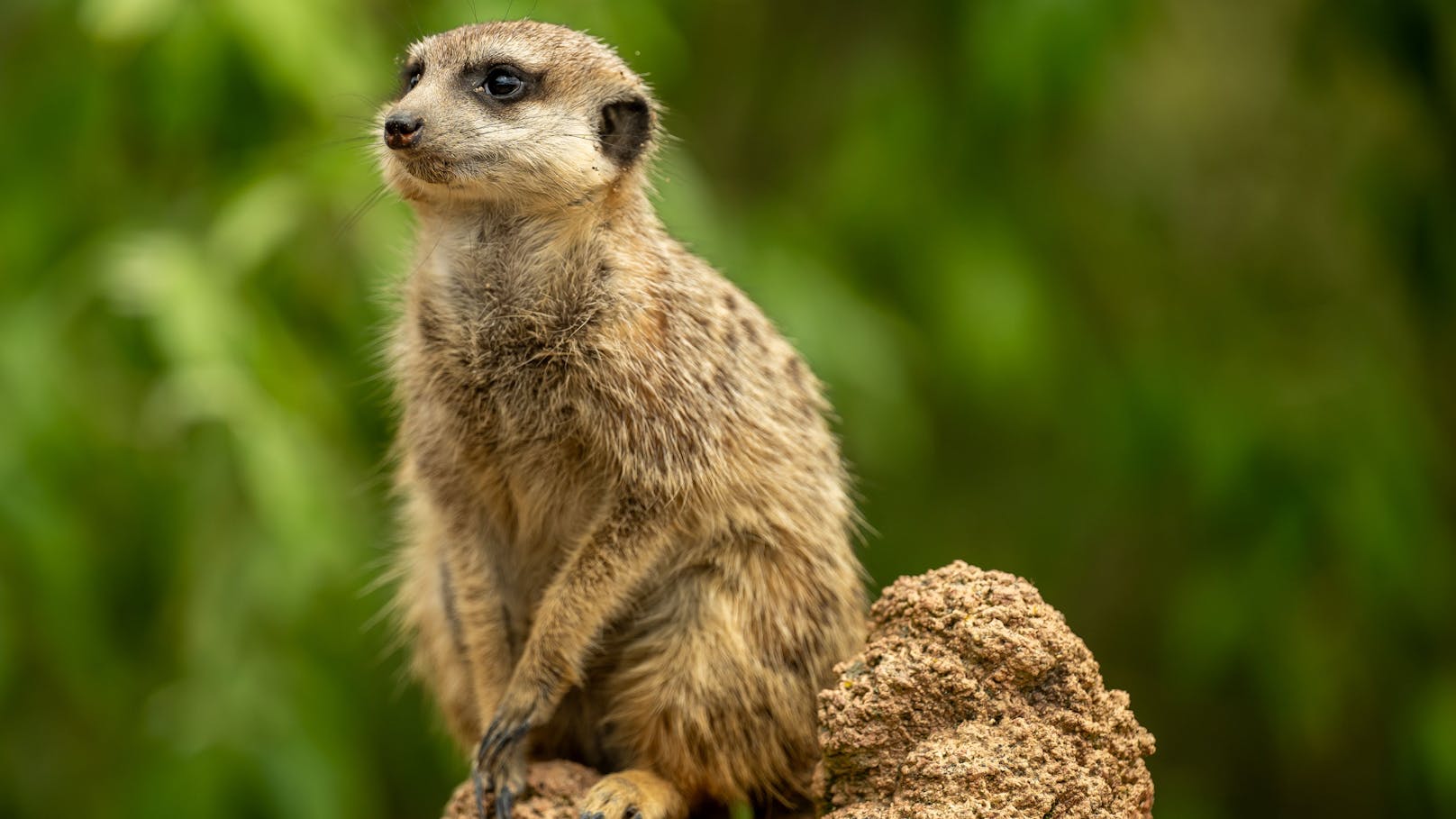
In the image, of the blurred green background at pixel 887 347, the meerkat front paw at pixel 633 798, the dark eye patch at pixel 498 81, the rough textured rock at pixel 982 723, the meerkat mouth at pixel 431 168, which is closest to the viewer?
the rough textured rock at pixel 982 723

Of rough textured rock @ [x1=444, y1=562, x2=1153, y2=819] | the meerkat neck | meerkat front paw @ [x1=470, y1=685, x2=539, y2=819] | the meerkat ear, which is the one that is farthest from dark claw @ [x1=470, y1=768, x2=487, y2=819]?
the meerkat ear

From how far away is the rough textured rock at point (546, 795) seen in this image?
2908mm

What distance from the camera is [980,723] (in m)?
2.58

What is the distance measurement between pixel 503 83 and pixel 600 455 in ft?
2.33

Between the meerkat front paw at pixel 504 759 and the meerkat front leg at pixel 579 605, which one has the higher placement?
the meerkat front leg at pixel 579 605

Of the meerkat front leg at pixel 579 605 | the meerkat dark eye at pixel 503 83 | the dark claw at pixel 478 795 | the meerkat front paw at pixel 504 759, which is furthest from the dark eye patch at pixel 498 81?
the dark claw at pixel 478 795

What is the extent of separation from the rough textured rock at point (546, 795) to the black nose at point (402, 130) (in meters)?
1.13

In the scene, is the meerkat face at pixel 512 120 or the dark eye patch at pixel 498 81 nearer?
the meerkat face at pixel 512 120

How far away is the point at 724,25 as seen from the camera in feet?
20.4

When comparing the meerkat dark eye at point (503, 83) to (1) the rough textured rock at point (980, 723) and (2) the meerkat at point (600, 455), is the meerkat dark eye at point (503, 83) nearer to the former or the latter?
(2) the meerkat at point (600, 455)

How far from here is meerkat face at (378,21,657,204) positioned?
2.99 metres

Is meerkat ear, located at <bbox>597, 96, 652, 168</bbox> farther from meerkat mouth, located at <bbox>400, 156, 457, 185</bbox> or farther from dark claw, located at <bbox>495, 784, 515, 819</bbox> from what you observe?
dark claw, located at <bbox>495, 784, 515, 819</bbox>

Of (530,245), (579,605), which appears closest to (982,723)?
(579,605)

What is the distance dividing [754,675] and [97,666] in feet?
8.88
